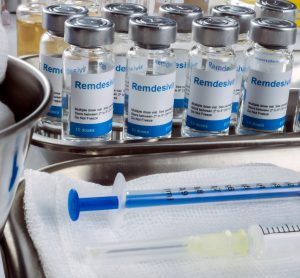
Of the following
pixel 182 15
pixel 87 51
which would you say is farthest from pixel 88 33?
pixel 182 15

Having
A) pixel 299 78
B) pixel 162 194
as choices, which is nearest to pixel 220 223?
pixel 162 194

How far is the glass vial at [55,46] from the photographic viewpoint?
67cm

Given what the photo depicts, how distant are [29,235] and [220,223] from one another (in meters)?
0.15

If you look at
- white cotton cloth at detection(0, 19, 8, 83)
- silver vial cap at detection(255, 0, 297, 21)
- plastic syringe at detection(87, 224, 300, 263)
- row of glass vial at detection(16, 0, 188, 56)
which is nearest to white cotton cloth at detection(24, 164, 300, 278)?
plastic syringe at detection(87, 224, 300, 263)

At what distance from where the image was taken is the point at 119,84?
0.71 m

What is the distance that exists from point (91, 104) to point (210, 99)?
0.12m

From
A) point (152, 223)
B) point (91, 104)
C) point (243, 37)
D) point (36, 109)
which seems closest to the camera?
point (36, 109)

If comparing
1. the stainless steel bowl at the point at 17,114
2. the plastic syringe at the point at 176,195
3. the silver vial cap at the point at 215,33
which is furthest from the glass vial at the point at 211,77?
the stainless steel bowl at the point at 17,114

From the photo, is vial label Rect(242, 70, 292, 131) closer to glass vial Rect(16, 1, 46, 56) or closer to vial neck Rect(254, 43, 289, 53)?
vial neck Rect(254, 43, 289, 53)

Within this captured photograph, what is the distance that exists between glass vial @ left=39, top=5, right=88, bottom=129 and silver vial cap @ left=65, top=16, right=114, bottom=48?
5 centimetres

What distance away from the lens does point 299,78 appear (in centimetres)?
90

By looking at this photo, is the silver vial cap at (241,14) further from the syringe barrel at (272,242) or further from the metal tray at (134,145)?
the syringe barrel at (272,242)

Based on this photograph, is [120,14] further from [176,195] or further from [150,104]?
[176,195]

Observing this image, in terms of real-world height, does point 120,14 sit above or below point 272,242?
above
